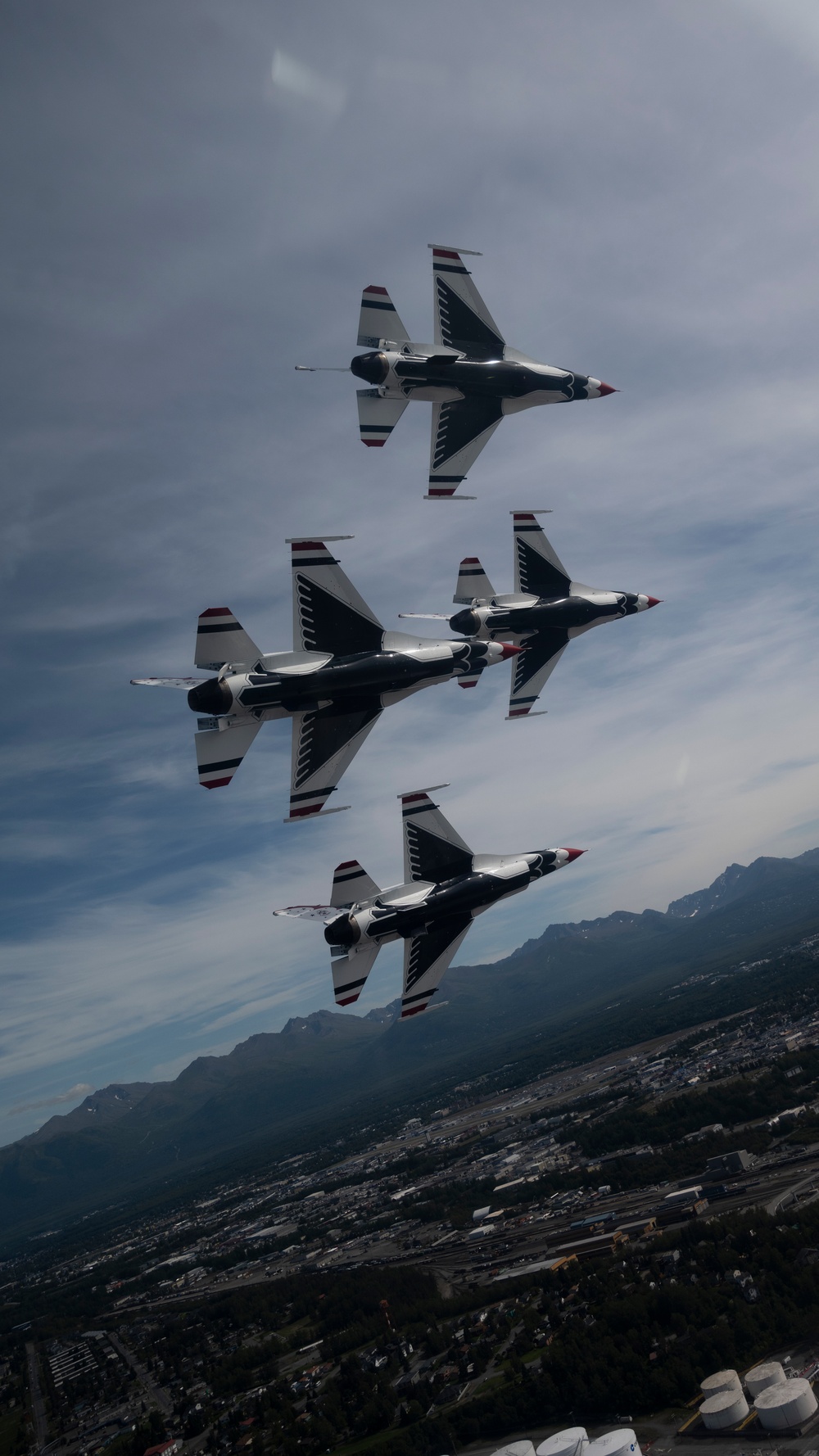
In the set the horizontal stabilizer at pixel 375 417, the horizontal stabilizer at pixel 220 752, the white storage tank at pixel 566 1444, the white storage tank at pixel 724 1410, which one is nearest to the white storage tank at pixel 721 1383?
the white storage tank at pixel 724 1410

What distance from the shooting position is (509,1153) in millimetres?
165375

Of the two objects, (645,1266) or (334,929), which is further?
(645,1266)

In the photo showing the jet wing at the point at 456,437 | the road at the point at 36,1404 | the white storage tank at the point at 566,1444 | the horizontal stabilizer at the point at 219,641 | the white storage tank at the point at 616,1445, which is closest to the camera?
the horizontal stabilizer at the point at 219,641

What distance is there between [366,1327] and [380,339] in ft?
352

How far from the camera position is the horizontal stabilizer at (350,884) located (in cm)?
3125

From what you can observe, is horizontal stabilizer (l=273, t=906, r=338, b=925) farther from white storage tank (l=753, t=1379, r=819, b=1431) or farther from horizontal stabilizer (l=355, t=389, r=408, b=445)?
white storage tank (l=753, t=1379, r=819, b=1431)

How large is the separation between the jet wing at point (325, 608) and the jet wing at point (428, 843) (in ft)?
22.5

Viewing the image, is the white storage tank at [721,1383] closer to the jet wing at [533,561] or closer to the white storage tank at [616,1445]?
the white storage tank at [616,1445]

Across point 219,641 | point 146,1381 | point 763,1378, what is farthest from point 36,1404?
point 219,641

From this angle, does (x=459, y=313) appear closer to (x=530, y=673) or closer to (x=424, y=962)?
(x=530, y=673)

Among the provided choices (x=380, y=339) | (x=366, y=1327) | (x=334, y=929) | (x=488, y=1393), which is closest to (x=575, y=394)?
(x=380, y=339)

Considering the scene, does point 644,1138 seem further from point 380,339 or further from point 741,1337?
point 380,339

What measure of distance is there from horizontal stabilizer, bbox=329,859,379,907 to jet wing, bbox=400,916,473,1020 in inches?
147

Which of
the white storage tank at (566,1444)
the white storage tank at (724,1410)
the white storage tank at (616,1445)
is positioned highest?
the white storage tank at (616,1445)
